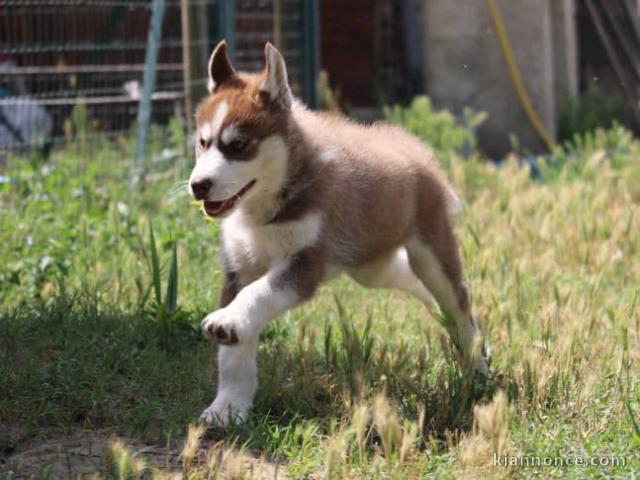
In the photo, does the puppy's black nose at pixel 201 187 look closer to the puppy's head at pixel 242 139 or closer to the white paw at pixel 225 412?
the puppy's head at pixel 242 139

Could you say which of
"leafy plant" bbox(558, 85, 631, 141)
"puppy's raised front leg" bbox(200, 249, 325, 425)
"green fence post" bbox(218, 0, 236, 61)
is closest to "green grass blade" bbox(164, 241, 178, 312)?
"puppy's raised front leg" bbox(200, 249, 325, 425)

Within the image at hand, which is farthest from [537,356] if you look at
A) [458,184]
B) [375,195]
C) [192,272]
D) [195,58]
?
[195,58]

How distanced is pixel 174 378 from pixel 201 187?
966 millimetres

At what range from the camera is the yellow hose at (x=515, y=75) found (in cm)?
1106

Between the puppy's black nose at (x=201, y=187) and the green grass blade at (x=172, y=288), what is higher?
the puppy's black nose at (x=201, y=187)

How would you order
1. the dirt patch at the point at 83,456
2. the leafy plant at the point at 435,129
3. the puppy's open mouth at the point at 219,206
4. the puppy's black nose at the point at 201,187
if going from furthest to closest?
the leafy plant at the point at 435,129, the puppy's open mouth at the point at 219,206, the puppy's black nose at the point at 201,187, the dirt patch at the point at 83,456

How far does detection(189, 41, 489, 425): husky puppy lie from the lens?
4293 millimetres

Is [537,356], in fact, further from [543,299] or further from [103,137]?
[103,137]

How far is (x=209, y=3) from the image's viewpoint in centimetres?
902

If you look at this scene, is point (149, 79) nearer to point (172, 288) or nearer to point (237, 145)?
point (172, 288)

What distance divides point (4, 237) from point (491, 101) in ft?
20.4

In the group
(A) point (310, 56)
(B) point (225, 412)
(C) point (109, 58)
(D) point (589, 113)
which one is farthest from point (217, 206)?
(D) point (589, 113)

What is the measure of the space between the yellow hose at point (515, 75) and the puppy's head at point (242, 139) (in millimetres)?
6787

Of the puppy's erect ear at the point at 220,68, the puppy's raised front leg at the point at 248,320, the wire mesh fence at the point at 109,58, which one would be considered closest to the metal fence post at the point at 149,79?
the wire mesh fence at the point at 109,58
